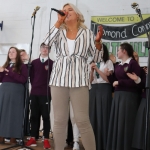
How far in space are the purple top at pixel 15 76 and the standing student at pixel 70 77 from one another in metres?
1.19

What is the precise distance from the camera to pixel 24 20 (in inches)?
171

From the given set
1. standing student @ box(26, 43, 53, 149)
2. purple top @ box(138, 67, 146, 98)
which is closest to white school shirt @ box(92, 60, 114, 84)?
purple top @ box(138, 67, 146, 98)

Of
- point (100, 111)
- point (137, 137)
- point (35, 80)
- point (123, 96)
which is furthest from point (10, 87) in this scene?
point (137, 137)

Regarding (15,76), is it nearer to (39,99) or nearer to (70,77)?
(39,99)

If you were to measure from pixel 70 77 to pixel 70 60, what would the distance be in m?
0.12

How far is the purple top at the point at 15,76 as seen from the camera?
2825mm

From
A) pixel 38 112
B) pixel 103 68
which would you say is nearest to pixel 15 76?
pixel 38 112

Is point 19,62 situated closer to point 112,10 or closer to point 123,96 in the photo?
point 123,96

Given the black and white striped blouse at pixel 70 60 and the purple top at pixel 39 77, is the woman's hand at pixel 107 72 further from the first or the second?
the black and white striped blouse at pixel 70 60

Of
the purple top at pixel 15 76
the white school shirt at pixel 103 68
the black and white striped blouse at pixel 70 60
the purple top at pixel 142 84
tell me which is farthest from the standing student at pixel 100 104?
the black and white striped blouse at pixel 70 60

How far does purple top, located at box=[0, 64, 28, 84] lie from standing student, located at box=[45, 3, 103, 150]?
1186 mm

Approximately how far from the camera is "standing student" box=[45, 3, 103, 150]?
1.66 meters

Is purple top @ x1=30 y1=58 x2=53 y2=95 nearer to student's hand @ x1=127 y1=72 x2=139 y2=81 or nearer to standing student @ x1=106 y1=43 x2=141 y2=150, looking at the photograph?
standing student @ x1=106 y1=43 x2=141 y2=150

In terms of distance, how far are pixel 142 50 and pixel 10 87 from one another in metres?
2.00
